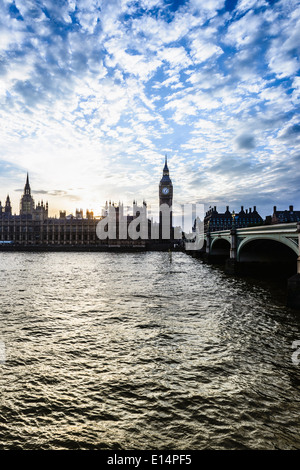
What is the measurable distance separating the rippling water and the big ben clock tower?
13536 cm

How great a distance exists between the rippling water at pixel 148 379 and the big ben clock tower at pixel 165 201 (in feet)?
444

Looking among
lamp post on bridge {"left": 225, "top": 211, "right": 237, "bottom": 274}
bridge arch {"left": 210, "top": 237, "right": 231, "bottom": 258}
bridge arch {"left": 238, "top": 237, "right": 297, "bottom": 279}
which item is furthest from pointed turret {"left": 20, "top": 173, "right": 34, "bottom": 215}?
bridge arch {"left": 238, "top": 237, "right": 297, "bottom": 279}

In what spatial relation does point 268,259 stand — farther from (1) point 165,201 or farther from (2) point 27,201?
(2) point 27,201

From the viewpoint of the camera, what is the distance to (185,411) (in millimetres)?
5855

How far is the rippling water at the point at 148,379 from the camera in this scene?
5.14 metres

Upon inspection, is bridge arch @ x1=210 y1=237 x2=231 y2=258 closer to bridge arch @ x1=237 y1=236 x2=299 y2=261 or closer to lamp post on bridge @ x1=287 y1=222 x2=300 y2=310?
bridge arch @ x1=237 y1=236 x2=299 y2=261

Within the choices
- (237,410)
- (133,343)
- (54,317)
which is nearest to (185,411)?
(237,410)

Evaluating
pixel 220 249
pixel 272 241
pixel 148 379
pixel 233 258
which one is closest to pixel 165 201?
pixel 220 249

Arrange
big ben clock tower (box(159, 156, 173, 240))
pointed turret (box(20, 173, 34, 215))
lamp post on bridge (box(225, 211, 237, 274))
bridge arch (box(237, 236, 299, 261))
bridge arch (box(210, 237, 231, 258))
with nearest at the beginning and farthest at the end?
1. bridge arch (box(237, 236, 299, 261))
2. lamp post on bridge (box(225, 211, 237, 274))
3. bridge arch (box(210, 237, 231, 258))
4. big ben clock tower (box(159, 156, 173, 240))
5. pointed turret (box(20, 173, 34, 215))

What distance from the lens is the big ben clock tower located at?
153 m

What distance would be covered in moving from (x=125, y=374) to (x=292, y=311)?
36.3 ft

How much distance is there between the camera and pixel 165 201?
18200cm

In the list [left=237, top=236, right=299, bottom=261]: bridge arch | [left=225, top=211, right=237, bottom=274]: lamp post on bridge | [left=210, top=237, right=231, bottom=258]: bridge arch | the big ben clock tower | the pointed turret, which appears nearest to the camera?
[left=237, top=236, right=299, bottom=261]: bridge arch

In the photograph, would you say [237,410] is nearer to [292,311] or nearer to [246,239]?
[292,311]
